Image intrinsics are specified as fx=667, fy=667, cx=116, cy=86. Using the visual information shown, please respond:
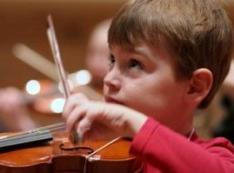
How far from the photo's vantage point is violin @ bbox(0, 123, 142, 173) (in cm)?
107

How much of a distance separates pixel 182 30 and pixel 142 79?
0.10 m

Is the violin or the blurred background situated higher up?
the violin

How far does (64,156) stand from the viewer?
3.55ft

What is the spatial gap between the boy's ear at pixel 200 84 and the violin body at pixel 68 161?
0.15 meters

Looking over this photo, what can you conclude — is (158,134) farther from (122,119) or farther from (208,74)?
(208,74)

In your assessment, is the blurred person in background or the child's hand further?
the blurred person in background

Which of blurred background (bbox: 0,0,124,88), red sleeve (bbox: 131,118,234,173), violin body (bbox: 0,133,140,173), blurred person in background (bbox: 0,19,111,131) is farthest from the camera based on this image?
blurred background (bbox: 0,0,124,88)

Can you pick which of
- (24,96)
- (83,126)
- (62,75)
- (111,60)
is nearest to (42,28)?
(24,96)

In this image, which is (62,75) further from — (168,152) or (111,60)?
(168,152)

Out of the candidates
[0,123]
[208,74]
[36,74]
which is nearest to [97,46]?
[0,123]

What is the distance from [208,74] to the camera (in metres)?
1.11

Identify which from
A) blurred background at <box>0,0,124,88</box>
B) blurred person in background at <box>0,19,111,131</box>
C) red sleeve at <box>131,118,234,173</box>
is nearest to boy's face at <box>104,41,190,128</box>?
red sleeve at <box>131,118,234,173</box>

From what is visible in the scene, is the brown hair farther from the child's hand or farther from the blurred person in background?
the blurred person in background

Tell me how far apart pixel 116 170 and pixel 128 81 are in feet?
0.48
